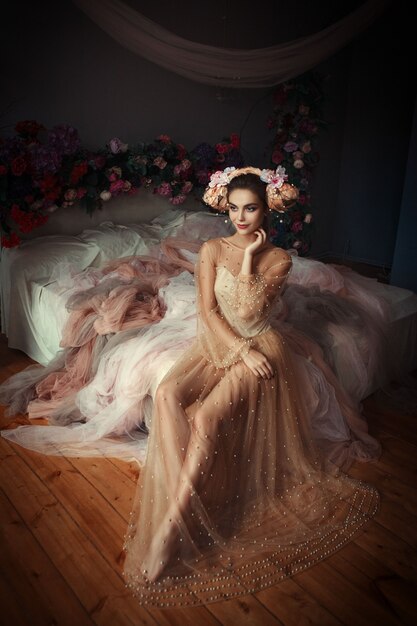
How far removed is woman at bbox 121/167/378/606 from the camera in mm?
1785

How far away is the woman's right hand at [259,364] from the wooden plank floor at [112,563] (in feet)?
2.42

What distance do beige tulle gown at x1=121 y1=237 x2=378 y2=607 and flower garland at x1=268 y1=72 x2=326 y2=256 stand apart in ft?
10.2

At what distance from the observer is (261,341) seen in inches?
85.0

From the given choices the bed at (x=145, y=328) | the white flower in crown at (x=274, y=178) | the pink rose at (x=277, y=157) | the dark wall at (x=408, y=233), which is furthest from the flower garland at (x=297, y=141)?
the white flower in crown at (x=274, y=178)

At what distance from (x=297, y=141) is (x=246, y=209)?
146 inches

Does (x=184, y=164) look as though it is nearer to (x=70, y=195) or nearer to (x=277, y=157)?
(x=70, y=195)

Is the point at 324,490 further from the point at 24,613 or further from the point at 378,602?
the point at 24,613

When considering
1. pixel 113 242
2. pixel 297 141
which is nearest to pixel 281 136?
pixel 297 141

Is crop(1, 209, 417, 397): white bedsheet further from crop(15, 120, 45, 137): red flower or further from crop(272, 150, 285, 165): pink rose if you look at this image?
crop(272, 150, 285, 165): pink rose

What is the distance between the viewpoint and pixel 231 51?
384cm

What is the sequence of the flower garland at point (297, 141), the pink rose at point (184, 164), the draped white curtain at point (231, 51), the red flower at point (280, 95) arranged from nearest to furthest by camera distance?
the draped white curtain at point (231, 51) → the pink rose at point (184, 164) → the flower garland at point (297, 141) → the red flower at point (280, 95)

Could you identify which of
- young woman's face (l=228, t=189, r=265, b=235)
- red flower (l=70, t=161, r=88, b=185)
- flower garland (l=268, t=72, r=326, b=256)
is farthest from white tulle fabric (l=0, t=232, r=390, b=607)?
flower garland (l=268, t=72, r=326, b=256)

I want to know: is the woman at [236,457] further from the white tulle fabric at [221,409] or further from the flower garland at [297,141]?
the flower garland at [297,141]

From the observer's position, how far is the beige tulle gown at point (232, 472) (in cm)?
178
